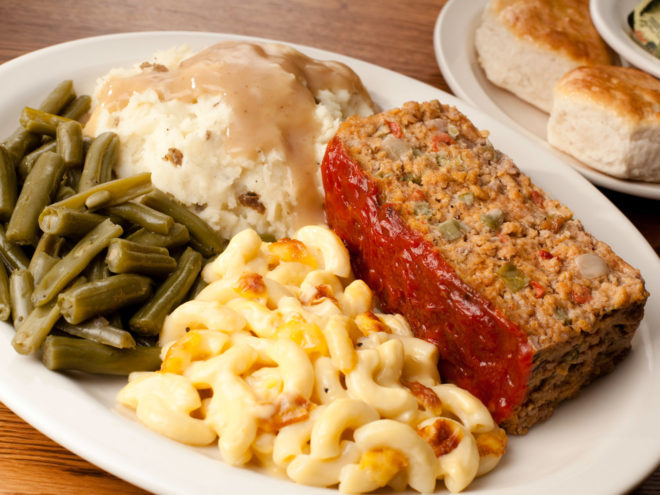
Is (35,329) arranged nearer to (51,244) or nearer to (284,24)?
(51,244)

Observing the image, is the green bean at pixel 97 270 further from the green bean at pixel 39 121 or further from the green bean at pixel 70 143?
the green bean at pixel 39 121

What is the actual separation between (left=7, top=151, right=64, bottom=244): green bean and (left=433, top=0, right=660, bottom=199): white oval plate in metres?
2.92

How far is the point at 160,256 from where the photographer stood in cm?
348

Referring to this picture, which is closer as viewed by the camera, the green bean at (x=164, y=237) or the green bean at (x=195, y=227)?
the green bean at (x=164, y=237)

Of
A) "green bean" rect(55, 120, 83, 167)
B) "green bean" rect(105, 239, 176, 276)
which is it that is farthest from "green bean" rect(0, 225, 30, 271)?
"green bean" rect(55, 120, 83, 167)

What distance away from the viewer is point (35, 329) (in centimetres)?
311

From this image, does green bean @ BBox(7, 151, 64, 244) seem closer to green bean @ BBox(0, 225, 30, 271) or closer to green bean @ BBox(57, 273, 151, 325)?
green bean @ BBox(0, 225, 30, 271)

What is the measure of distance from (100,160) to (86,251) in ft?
2.44

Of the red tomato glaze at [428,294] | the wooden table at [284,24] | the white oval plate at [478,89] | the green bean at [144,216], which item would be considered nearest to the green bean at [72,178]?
the green bean at [144,216]

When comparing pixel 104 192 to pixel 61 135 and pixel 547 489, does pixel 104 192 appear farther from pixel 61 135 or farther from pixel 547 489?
pixel 547 489

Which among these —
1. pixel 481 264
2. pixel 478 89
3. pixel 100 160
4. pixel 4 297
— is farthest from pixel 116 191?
pixel 478 89

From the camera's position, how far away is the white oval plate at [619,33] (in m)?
5.36

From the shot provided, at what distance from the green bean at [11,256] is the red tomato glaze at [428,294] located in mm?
1572

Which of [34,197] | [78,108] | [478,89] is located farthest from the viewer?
[478,89]
